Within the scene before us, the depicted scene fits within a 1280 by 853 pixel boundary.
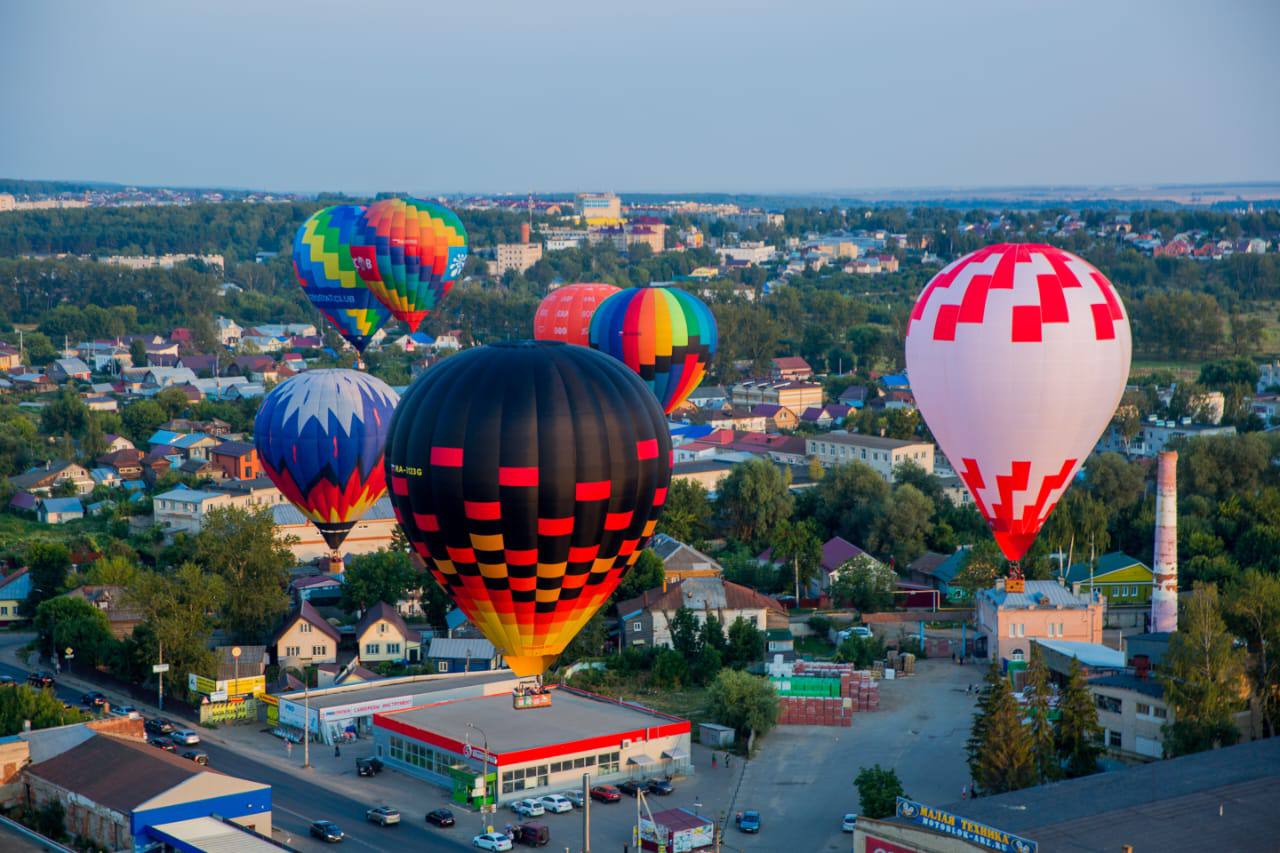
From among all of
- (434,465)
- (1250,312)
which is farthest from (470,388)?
(1250,312)

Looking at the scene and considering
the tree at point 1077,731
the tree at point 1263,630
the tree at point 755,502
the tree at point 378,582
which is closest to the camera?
the tree at point 1077,731

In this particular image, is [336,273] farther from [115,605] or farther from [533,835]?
[533,835]

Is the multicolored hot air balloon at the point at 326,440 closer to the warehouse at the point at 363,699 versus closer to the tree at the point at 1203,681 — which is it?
the warehouse at the point at 363,699

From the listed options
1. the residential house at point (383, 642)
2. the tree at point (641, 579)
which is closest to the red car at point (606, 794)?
the residential house at point (383, 642)

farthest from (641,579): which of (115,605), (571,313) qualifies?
(115,605)

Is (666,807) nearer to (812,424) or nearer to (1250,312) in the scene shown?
(812,424)
